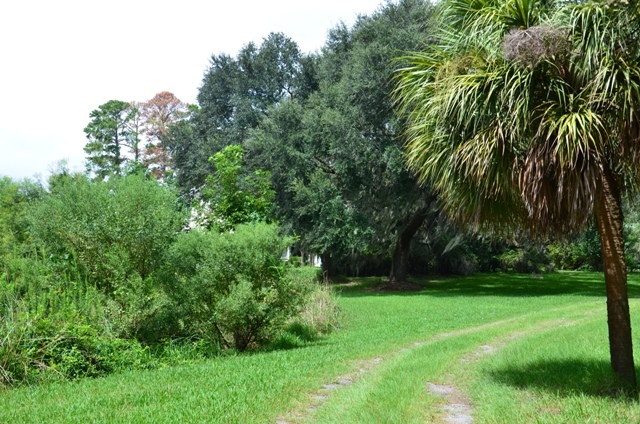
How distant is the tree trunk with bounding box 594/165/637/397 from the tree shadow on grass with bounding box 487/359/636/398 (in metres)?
0.22

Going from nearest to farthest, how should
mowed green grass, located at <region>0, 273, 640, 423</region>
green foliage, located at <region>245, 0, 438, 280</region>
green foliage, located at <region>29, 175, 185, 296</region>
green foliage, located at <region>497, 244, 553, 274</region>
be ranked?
mowed green grass, located at <region>0, 273, 640, 423</region> → green foliage, located at <region>29, 175, 185, 296</region> → green foliage, located at <region>245, 0, 438, 280</region> → green foliage, located at <region>497, 244, 553, 274</region>

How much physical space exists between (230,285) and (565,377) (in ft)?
18.4

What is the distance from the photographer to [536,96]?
6684 mm

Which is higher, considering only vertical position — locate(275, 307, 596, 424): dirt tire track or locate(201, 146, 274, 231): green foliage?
locate(201, 146, 274, 231): green foliage

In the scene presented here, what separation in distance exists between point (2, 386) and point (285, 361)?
389 cm

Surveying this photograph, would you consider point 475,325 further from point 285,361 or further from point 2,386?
point 2,386

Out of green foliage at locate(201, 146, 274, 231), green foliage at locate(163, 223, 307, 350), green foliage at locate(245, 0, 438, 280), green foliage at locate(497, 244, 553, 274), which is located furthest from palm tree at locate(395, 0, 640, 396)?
green foliage at locate(497, 244, 553, 274)

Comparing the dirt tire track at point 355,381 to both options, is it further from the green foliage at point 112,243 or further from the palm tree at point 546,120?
the green foliage at point 112,243

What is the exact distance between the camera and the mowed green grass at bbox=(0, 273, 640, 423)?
580cm

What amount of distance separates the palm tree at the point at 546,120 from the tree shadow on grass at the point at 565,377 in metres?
0.29

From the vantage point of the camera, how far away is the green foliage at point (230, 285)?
997cm

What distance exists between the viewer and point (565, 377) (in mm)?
7344

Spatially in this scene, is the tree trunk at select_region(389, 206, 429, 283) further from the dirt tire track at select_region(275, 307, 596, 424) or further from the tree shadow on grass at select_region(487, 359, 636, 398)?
the tree shadow on grass at select_region(487, 359, 636, 398)

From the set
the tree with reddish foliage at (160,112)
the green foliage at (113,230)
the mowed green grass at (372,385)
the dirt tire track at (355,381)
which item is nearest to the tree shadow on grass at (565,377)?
the mowed green grass at (372,385)
